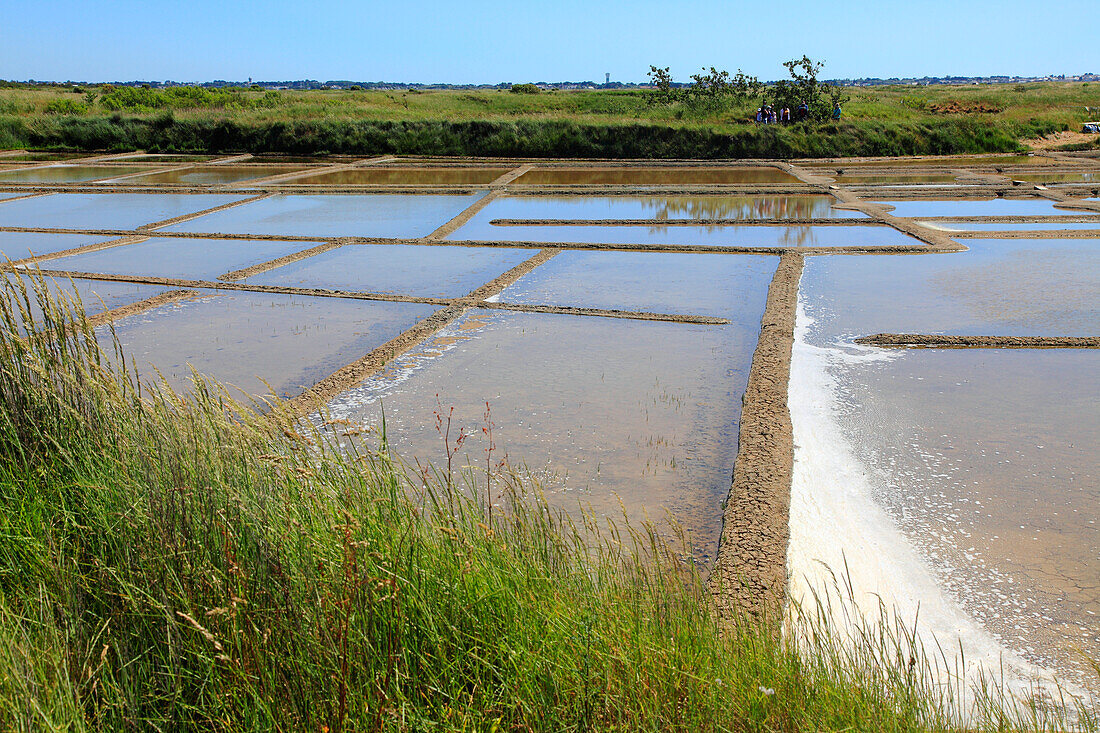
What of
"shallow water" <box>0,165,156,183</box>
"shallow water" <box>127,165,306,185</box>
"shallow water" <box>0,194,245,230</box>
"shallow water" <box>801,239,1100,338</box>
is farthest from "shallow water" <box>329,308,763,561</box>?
"shallow water" <box>0,165,156,183</box>

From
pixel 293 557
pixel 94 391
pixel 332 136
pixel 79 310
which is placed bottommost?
pixel 293 557

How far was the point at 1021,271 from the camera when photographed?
9.29 meters

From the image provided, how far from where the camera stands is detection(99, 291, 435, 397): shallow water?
6.20m

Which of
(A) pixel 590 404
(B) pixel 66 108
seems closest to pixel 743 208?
(A) pixel 590 404

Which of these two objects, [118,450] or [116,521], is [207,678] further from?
[118,450]

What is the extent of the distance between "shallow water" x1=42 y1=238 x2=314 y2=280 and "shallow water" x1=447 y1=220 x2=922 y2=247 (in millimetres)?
2711

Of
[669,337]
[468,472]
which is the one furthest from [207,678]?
[669,337]

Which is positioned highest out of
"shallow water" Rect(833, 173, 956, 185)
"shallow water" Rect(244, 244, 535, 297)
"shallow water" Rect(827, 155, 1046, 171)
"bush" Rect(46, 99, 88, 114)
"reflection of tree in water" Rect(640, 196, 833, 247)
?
"bush" Rect(46, 99, 88, 114)

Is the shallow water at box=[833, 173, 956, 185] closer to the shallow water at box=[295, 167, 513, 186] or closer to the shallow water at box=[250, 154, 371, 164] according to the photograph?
the shallow water at box=[295, 167, 513, 186]

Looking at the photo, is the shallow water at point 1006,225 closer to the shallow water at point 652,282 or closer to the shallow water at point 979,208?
the shallow water at point 979,208

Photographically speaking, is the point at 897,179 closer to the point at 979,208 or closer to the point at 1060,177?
the point at 1060,177

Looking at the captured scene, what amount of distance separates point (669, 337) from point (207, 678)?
5.49 m

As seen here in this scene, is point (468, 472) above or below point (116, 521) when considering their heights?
below

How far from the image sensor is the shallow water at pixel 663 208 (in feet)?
44.9
